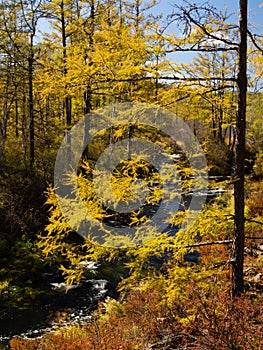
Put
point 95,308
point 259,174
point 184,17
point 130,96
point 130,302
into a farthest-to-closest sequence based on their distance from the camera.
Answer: point 259,174, point 95,308, point 130,302, point 130,96, point 184,17

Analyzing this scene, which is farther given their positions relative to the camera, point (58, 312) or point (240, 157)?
point (58, 312)

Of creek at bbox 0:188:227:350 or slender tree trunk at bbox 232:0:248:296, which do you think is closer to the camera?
slender tree trunk at bbox 232:0:248:296

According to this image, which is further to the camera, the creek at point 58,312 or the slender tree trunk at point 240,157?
the creek at point 58,312

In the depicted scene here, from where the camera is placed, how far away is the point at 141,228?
4254mm

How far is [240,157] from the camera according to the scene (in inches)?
165

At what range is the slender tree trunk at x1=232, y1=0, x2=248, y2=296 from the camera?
398cm

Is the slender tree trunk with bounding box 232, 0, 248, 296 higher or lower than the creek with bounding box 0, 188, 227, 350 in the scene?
higher

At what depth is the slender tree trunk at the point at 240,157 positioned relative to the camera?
13.0 feet

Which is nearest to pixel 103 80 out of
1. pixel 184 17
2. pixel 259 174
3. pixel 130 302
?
pixel 184 17

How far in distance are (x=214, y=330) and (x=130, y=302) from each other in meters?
2.71

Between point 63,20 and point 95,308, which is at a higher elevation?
point 63,20

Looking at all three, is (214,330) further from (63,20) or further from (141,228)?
(63,20)

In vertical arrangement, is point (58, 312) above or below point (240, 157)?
below

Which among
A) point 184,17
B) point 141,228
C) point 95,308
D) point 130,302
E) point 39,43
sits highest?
point 39,43
